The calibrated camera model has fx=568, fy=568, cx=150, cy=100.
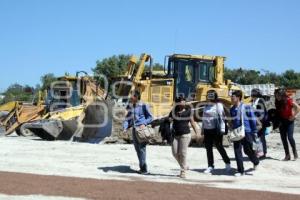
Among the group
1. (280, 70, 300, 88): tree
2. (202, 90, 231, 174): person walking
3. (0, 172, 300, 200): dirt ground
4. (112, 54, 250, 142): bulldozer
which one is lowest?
(0, 172, 300, 200): dirt ground

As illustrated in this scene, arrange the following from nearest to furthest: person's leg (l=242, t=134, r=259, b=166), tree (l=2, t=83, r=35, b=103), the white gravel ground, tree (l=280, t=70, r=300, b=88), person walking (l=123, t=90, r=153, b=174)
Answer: the white gravel ground → person's leg (l=242, t=134, r=259, b=166) → person walking (l=123, t=90, r=153, b=174) → tree (l=2, t=83, r=35, b=103) → tree (l=280, t=70, r=300, b=88)

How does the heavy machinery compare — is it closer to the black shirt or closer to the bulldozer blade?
the bulldozer blade

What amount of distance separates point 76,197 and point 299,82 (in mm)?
78951

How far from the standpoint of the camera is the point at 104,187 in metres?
9.86

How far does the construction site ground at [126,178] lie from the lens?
A: 9.25 meters

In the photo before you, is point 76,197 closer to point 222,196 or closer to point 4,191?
point 4,191

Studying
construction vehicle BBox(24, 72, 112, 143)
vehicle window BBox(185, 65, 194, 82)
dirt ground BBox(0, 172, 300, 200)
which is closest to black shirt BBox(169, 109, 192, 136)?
dirt ground BBox(0, 172, 300, 200)

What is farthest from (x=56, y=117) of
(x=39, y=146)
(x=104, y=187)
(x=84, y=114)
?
(x=104, y=187)

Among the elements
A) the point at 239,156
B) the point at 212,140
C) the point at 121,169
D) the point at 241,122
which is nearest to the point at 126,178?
the point at 121,169

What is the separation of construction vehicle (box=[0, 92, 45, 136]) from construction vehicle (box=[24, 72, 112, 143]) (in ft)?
5.99

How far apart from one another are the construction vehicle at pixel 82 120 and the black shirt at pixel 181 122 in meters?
9.37

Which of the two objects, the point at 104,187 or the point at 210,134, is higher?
the point at 210,134

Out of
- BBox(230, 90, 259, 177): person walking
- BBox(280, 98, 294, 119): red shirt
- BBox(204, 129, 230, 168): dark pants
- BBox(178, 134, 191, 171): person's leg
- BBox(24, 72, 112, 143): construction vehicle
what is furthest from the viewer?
BBox(24, 72, 112, 143): construction vehicle

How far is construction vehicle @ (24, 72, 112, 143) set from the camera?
21359 millimetres
